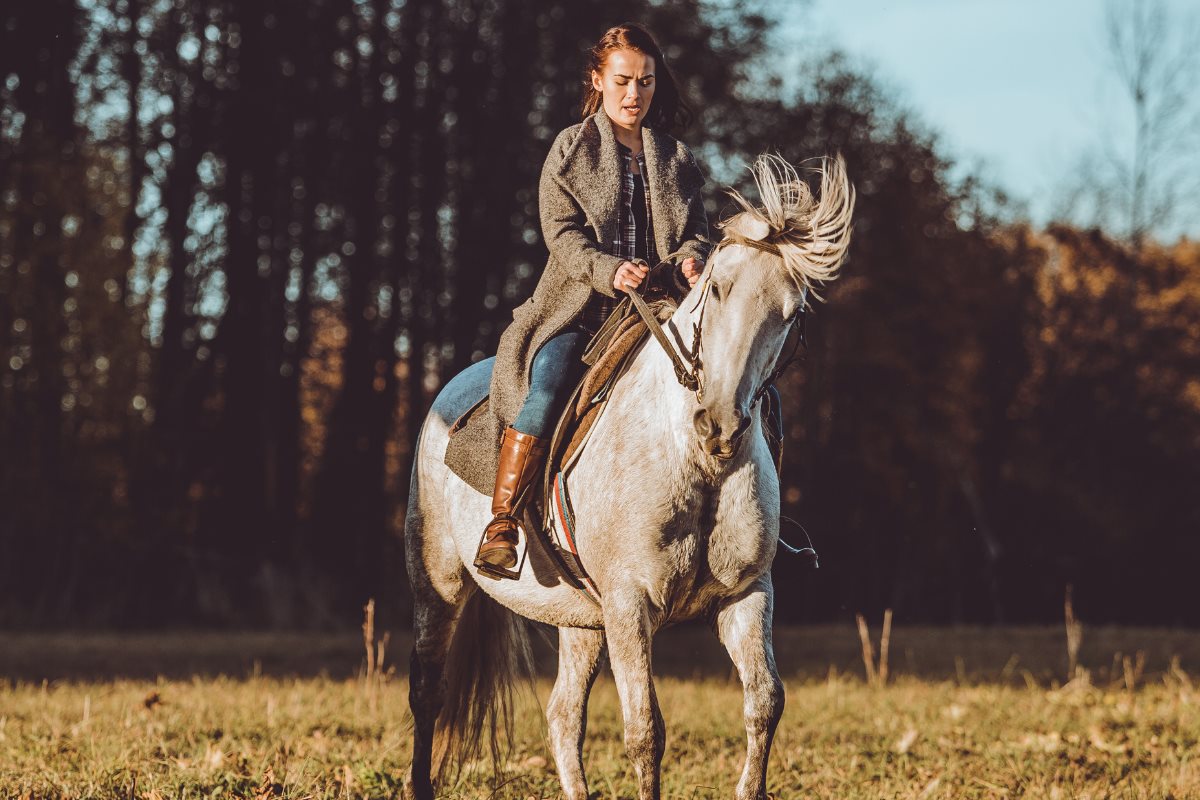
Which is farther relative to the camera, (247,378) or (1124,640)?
(247,378)

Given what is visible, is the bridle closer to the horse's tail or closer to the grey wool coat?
the grey wool coat

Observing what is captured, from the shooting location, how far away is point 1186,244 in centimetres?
4206

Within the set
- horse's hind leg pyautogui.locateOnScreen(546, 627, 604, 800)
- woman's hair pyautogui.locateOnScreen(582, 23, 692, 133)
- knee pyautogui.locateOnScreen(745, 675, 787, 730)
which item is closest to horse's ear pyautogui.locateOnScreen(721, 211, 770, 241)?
woman's hair pyautogui.locateOnScreen(582, 23, 692, 133)

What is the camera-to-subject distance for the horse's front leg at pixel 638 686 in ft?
14.1

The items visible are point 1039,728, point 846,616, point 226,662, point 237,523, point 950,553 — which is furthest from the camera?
point 950,553

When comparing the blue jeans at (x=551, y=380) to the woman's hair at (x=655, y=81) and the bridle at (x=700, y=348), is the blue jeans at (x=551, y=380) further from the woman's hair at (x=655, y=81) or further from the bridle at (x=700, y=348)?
the woman's hair at (x=655, y=81)

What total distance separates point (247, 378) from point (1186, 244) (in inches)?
1305

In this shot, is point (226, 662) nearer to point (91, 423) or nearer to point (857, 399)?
point (91, 423)

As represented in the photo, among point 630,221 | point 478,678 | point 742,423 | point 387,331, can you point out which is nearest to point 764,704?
point 742,423

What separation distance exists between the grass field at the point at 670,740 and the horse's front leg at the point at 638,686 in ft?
4.95

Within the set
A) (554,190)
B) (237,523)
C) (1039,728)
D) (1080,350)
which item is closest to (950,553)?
(1080,350)

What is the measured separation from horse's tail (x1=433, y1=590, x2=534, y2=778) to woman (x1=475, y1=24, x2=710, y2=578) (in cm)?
140

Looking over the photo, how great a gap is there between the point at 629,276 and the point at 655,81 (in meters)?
1.05

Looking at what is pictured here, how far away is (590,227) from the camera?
5191mm
